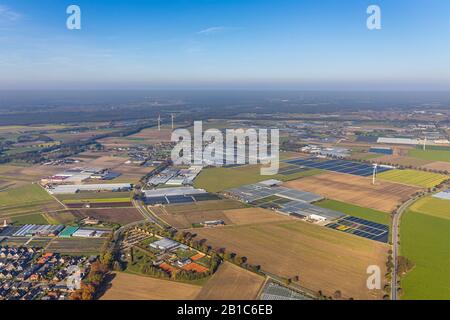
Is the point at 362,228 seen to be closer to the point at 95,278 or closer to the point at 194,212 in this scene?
the point at 194,212

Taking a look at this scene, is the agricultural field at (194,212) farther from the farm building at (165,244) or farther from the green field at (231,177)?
the green field at (231,177)

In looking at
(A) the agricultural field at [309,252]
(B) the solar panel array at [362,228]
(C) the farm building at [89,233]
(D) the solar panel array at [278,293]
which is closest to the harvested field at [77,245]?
(C) the farm building at [89,233]

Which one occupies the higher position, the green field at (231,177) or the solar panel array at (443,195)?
the green field at (231,177)

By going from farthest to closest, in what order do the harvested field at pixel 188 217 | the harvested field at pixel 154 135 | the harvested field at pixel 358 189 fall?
the harvested field at pixel 154 135 → the harvested field at pixel 358 189 → the harvested field at pixel 188 217

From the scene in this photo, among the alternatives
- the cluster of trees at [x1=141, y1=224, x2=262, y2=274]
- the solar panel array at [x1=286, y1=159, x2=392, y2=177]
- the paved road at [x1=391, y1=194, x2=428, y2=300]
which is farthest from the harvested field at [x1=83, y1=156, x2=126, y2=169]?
the paved road at [x1=391, y1=194, x2=428, y2=300]

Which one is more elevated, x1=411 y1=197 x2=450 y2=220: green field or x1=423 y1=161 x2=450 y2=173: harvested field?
x1=423 y1=161 x2=450 y2=173: harvested field

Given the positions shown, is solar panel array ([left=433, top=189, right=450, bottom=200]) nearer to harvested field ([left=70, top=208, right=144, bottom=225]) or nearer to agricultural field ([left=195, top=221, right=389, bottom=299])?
agricultural field ([left=195, top=221, right=389, bottom=299])
